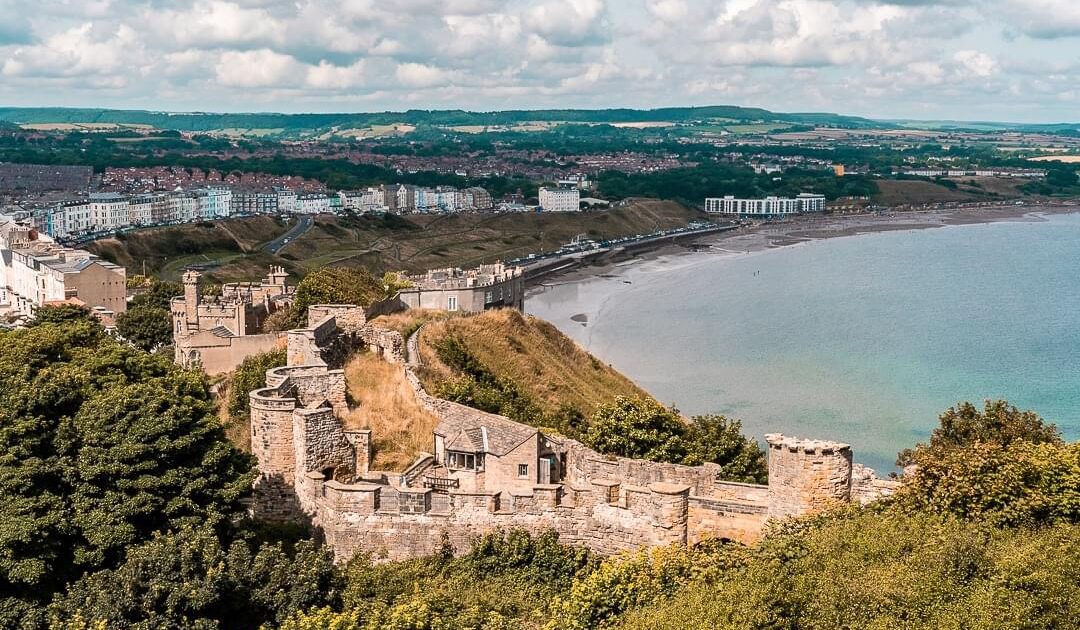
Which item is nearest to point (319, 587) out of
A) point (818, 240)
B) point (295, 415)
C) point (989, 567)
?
point (295, 415)

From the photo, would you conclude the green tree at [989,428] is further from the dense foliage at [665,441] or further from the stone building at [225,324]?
the stone building at [225,324]

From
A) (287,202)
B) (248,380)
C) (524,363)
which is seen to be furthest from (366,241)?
(248,380)

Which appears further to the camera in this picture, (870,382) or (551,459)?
(870,382)

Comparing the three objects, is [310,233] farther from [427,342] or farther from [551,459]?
[551,459]

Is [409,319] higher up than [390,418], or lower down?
lower down

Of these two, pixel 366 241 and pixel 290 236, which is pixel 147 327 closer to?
pixel 366 241

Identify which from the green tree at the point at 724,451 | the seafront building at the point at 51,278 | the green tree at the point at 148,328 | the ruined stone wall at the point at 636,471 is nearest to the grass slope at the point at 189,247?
the seafront building at the point at 51,278
